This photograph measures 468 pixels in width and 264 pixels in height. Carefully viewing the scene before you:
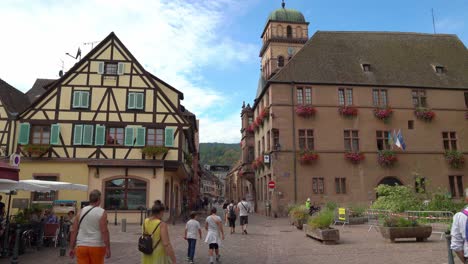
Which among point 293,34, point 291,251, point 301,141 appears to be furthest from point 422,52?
point 291,251

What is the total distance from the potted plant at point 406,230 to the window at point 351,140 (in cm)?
1870

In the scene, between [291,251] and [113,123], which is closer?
[291,251]

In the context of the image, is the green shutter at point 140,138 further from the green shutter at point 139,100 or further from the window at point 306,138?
the window at point 306,138

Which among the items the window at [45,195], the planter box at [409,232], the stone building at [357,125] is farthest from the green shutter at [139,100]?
the planter box at [409,232]

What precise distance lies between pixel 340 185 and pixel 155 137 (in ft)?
49.7

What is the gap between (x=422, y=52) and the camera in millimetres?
37406

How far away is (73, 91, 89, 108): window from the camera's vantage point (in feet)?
82.6

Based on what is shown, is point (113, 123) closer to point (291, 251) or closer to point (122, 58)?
point (122, 58)

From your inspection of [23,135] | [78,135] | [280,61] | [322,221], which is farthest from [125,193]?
[280,61]

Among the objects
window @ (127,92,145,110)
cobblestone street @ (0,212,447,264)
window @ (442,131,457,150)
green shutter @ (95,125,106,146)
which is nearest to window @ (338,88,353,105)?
window @ (442,131,457,150)

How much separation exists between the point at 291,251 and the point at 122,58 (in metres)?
17.9

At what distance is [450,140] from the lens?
1328 inches

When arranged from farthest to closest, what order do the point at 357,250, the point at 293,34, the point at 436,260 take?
the point at 293,34, the point at 357,250, the point at 436,260

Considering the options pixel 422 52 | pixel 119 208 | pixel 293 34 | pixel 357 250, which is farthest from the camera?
pixel 293 34
